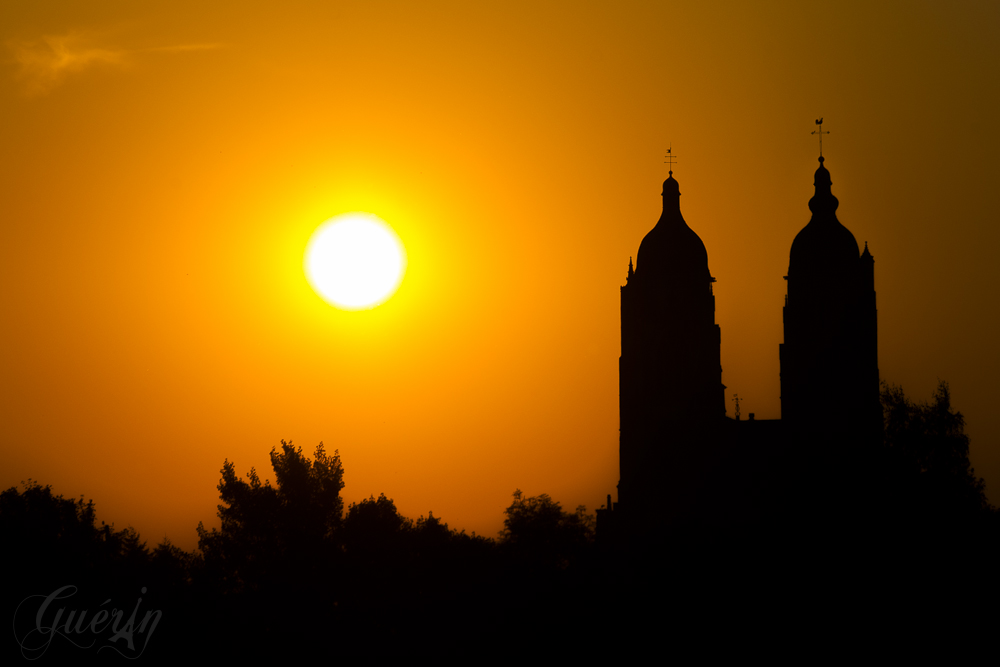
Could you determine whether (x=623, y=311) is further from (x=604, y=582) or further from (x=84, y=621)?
(x=84, y=621)

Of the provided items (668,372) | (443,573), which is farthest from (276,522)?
(668,372)

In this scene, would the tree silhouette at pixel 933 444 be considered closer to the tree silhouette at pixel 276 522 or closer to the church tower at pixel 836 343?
the church tower at pixel 836 343

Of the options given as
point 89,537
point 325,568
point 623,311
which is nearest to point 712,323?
point 623,311

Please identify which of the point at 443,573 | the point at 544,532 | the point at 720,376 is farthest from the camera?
the point at 544,532

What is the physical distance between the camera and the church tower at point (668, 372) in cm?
6569

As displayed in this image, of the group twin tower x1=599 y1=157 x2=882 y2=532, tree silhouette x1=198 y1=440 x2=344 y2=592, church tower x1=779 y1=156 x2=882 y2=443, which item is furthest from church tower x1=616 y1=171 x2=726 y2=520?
tree silhouette x1=198 y1=440 x2=344 y2=592

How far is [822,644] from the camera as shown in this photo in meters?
42.9

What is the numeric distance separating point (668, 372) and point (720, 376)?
9.72 ft

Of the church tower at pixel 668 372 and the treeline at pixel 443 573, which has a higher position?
the church tower at pixel 668 372

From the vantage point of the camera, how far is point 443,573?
63.6 metres

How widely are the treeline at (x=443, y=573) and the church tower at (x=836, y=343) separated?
228cm

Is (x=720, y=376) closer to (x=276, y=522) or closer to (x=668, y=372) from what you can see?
(x=668, y=372)

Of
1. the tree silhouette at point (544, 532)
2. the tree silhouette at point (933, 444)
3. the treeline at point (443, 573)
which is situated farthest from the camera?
the tree silhouette at point (544, 532)

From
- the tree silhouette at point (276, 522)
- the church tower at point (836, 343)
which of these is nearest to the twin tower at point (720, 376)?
the church tower at point (836, 343)
